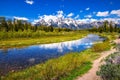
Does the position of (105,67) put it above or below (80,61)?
above

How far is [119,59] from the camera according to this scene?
17219 millimetres

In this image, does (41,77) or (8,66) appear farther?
(8,66)

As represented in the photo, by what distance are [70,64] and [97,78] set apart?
269 inches

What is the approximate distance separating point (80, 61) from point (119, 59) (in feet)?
38.0

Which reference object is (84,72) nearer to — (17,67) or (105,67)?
(105,67)

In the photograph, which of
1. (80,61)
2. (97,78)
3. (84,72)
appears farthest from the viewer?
(80,61)

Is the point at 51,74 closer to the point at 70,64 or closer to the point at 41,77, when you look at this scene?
the point at 41,77

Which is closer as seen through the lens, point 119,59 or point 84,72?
point 119,59

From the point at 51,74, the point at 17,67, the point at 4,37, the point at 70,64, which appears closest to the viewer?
the point at 51,74

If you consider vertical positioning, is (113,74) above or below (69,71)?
above

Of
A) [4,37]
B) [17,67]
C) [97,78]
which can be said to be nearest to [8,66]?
[17,67]

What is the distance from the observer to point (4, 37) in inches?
3543

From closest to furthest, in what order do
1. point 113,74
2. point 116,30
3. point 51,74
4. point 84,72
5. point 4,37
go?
point 113,74, point 51,74, point 84,72, point 4,37, point 116,30

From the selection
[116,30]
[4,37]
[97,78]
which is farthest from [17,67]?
[116,30]
